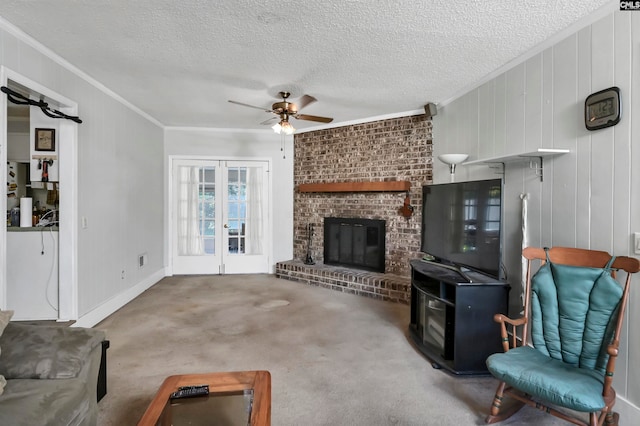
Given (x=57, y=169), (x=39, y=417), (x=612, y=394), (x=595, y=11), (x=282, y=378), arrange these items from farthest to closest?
(x=57, y=169) → (x=282, y=378) → (x=595, y=11) → (x=612, y=394) → (x=39, y=417)

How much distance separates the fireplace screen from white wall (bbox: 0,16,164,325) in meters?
2.73

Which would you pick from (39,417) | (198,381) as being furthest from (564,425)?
(39,417)

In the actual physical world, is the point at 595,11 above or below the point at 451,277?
above

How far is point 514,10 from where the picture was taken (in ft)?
6.95

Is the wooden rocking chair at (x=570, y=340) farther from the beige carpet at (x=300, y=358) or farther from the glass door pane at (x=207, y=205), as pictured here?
the glass door pane at (x=207, y=205)

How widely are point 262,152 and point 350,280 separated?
2.66 m

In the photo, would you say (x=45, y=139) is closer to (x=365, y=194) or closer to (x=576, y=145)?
(x=365, y=194)

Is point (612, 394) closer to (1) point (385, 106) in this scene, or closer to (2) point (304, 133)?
(1) point (385, 106)

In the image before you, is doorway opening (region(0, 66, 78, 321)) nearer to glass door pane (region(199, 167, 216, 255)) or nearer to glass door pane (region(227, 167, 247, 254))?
glass door pane (region(199, 167, 216, 255))

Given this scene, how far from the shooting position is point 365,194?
4988mm

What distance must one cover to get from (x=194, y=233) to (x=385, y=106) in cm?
369

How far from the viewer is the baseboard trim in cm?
331

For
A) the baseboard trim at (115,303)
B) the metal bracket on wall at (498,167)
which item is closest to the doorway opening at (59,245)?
the baseboard trim at (115,303)

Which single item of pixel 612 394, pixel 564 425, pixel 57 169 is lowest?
pixel 564 425
